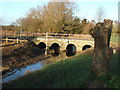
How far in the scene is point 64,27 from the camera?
34.7 meters

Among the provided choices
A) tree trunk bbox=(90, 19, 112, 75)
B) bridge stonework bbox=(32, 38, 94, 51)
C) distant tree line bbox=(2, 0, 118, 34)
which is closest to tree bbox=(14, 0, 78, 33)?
distant tree line bbox=(2, 0, 118, 34)

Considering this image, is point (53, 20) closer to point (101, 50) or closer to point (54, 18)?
point (54, 18)

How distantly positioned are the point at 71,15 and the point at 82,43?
13162 mm

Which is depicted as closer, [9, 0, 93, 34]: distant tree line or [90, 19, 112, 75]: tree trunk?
[90, 19, 112, 75]: tree trunk

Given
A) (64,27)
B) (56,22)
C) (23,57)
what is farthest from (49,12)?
(23,57)

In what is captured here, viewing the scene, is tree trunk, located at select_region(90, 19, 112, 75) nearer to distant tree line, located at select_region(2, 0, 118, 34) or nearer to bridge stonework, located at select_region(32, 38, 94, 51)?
bridge stonework, located at select_region(32, 38, 94, 51)

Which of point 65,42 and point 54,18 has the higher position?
point 54,18

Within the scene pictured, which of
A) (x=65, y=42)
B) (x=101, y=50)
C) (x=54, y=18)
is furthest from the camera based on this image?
(x=54, y=18)

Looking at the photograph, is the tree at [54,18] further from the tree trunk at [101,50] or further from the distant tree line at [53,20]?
the tree trunk at [101,50]

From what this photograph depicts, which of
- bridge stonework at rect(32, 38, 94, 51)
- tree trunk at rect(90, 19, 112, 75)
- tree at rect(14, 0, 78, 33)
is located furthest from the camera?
tree at rect(14, 0, 78, 33)

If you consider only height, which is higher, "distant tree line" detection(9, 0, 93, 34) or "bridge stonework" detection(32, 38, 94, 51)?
"distant tree line" detection(9, 0, 93, 34)

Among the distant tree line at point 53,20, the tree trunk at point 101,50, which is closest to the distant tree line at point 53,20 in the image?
the distant tree line at point 53,20

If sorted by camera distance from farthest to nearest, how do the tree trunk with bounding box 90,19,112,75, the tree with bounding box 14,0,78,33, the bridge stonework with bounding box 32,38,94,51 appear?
the tree with bounding box 14,0,78,33 → the bridge stonework with bounding box 32,38,94,51 → the tree trunk with bounding box 90,19,112,75

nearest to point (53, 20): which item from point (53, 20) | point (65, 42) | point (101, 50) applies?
point (53, 20)
